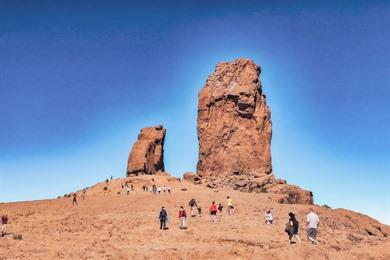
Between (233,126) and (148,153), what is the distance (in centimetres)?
1691

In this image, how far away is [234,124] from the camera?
74.4 meters

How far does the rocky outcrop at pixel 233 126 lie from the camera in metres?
70.9

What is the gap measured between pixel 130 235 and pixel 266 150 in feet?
147

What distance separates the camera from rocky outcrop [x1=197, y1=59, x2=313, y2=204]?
7088 cm

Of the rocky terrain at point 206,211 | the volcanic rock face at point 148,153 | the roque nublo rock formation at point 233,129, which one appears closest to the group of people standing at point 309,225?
the rocky terrain at point 206,211

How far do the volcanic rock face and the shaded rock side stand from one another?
35.9 ft

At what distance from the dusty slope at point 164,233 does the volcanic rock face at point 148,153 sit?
26909 millimetres

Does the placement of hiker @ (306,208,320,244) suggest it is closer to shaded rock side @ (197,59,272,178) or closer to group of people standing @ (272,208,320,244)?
group of people standing @ (272,208,320,244)

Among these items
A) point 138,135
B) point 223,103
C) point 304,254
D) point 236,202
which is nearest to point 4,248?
point 304,254

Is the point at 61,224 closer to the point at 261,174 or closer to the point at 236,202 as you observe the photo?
the point at 236,202

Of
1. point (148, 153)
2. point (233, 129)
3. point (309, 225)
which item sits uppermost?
point (233, 129)

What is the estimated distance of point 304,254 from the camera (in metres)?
20.9

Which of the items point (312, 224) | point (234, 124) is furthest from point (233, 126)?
point (312, 224)

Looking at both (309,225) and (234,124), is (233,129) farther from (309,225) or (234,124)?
(309,225)
